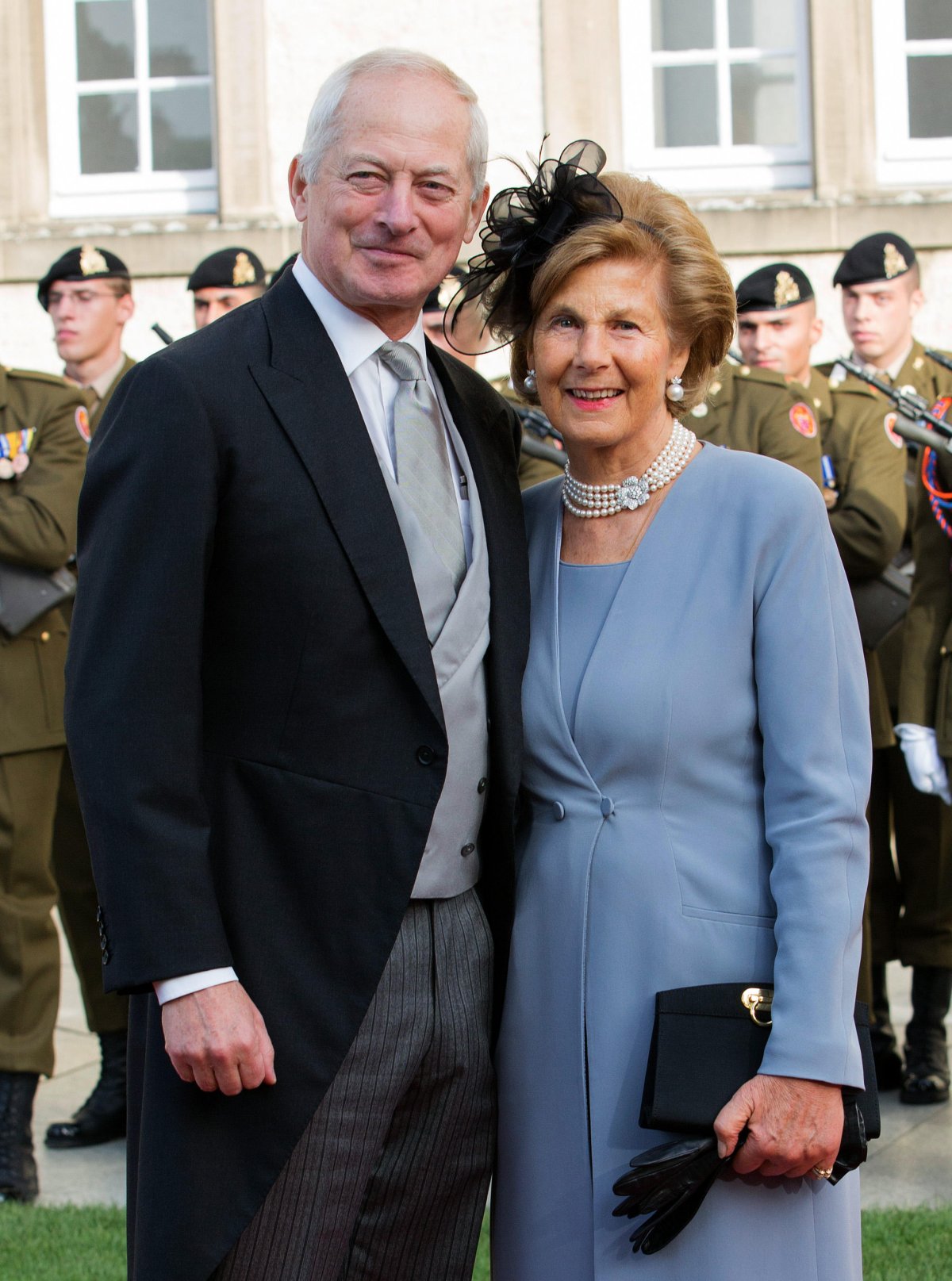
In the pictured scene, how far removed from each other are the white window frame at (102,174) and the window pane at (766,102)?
251 centimetres

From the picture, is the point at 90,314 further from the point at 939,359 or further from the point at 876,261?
the point at 939,359

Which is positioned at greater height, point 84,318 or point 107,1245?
point 84,318

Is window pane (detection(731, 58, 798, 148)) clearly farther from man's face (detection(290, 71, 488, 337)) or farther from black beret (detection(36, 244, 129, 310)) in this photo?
man's face (detection(290, 71, 488, 337))

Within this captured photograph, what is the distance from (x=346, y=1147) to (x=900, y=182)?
6.52 m

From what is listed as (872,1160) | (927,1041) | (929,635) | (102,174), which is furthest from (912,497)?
(102,174)

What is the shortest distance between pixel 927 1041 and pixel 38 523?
2.78 metres

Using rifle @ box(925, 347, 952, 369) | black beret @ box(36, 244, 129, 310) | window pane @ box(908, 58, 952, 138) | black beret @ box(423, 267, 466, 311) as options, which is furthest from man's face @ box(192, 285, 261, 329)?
window pane @ box(908, 58, 952, 138)

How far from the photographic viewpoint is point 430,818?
2.18 m

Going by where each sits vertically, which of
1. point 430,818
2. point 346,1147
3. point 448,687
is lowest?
point 346,1147

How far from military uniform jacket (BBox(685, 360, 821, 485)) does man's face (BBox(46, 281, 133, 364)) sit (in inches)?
73.6

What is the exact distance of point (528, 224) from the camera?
2.48 metres

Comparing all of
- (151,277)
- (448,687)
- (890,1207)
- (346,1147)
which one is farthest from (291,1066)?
(151,277)

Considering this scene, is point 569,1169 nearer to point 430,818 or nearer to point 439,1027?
point 439,1027

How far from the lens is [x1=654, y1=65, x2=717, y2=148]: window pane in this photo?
26.1 ft
